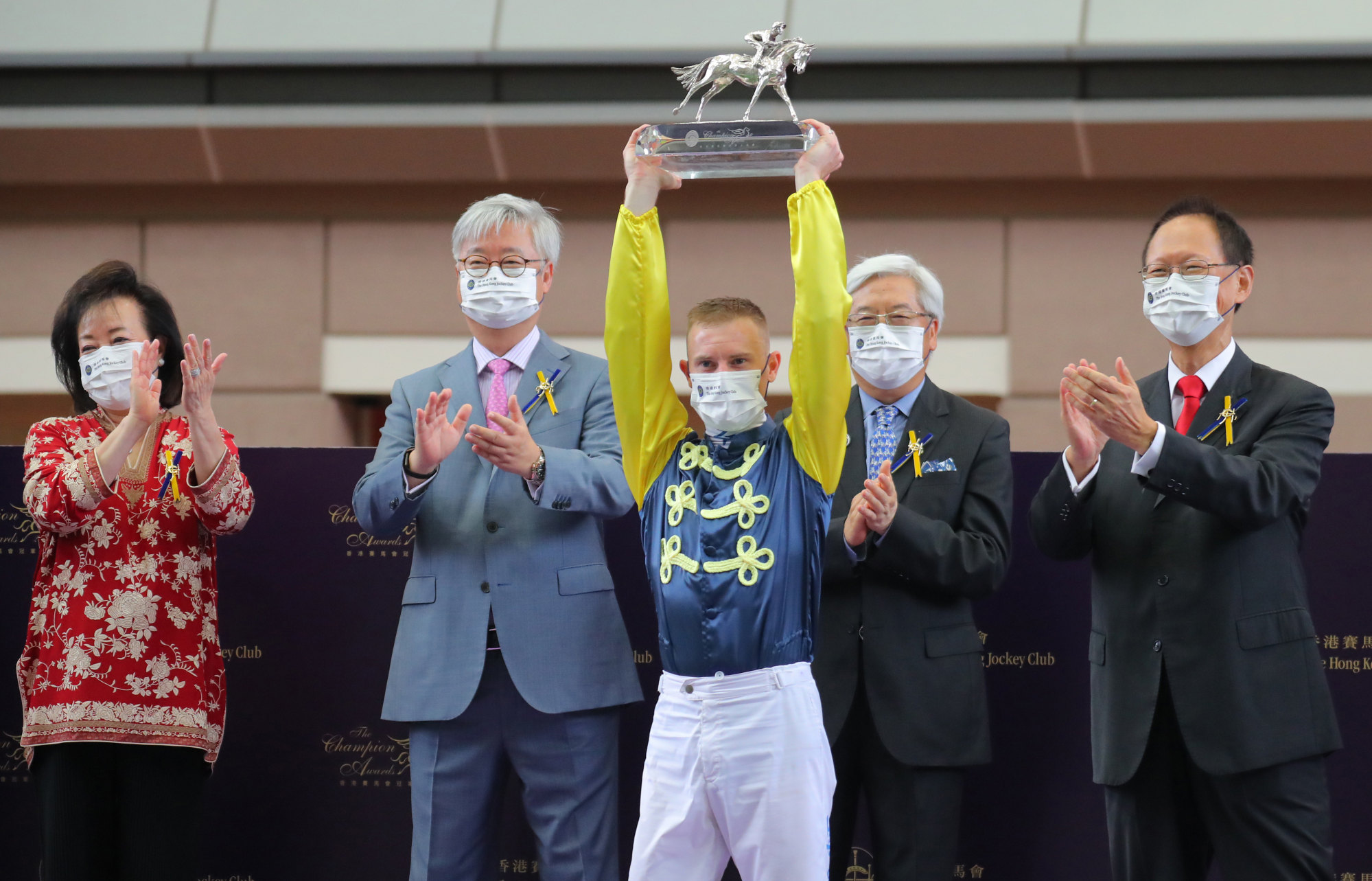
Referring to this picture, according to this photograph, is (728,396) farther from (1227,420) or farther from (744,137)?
(1227,420)

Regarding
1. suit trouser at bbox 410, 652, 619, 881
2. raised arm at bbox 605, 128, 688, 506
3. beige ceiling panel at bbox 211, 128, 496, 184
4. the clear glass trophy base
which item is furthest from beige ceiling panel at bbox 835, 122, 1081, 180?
suit trouser at bbox 410, 652, 619, 881

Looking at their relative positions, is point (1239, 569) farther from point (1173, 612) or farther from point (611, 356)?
point (611, 356)

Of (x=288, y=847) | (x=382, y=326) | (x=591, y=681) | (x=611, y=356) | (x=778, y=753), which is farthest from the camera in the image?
(x=382, y=326)

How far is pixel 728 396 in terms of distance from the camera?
2488 millimetres

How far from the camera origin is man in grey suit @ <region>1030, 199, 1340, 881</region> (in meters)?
2.50

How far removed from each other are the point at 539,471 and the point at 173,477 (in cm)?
96

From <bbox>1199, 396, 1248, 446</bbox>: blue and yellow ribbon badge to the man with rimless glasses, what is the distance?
442 mm

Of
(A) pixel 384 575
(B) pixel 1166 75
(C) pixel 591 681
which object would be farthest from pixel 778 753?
(B) pixel 1166 75

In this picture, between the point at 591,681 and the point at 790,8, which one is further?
the point at 790,8

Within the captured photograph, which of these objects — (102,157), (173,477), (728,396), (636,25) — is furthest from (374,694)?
(102,157)

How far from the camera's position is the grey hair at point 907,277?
3012 mm

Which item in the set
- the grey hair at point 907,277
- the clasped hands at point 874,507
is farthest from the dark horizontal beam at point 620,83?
the clasped hands at point 874,507

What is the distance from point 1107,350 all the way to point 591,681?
4.57m

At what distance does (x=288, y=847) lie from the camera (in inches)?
143
